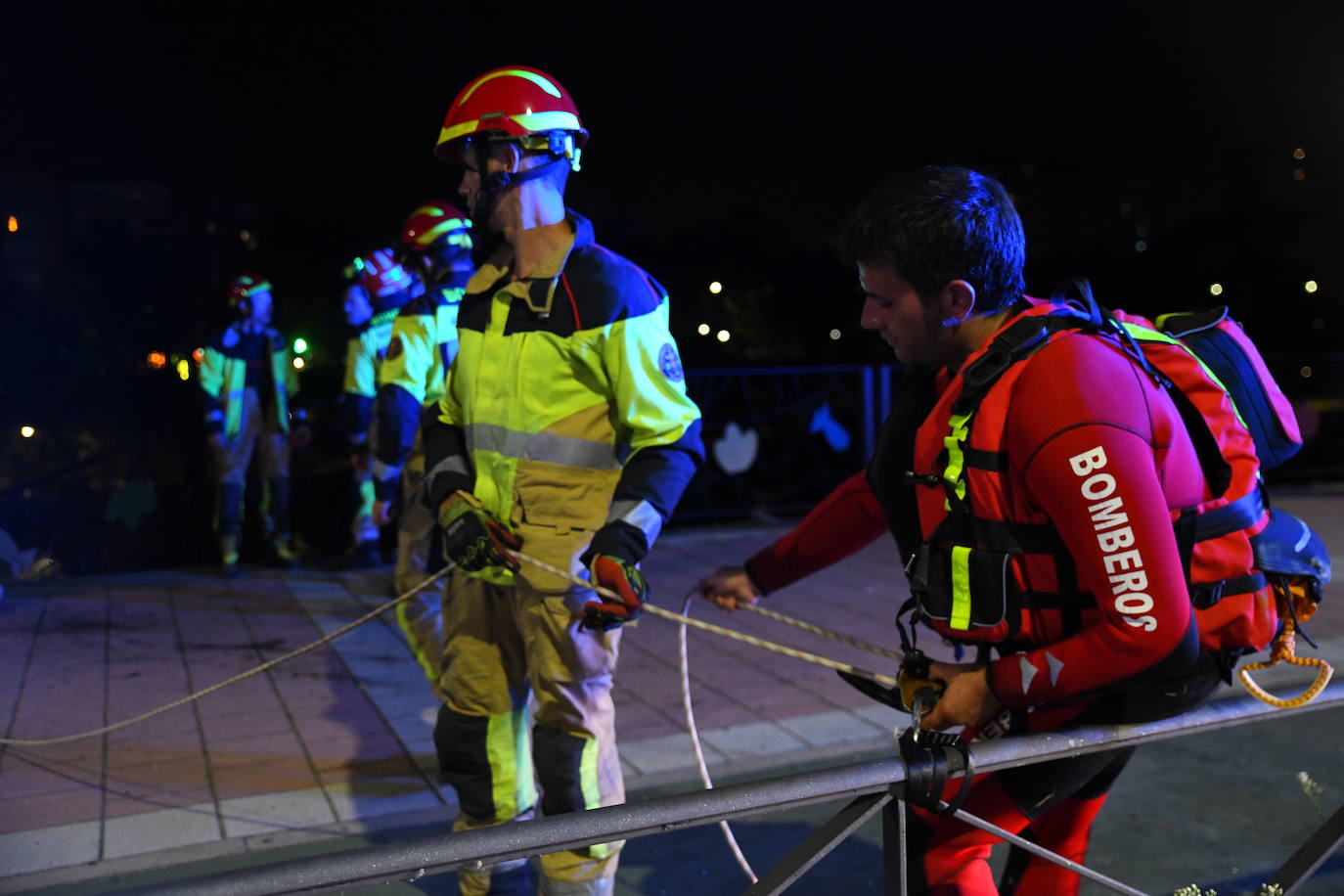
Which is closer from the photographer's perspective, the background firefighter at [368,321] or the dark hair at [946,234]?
the dark hair at [946,234]

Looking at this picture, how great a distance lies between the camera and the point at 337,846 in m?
3.86

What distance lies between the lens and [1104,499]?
1.77 m

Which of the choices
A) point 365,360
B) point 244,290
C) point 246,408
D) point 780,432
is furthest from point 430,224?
point 780,432

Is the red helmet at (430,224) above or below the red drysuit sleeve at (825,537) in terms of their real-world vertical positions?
above

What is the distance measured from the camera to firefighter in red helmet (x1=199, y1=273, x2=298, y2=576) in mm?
8680

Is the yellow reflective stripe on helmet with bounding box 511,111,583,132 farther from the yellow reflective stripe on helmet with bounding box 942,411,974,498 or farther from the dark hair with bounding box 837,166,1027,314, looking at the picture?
the yellow reflective stripe on helmet with bounding box 942,411,974,498

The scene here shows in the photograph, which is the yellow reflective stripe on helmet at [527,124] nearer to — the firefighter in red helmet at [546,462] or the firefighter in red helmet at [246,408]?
the firefighter in red helmet at [546,462]

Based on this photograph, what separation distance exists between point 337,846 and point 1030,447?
9.70ft

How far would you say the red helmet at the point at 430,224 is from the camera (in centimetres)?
592

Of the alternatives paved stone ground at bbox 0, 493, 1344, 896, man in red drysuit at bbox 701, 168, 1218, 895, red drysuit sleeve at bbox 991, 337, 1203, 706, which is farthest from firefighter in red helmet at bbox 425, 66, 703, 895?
red drysuit sleeve at bbox 991, 337, 1203, 706

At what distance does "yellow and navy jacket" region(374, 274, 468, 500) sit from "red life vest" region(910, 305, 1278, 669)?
4.09 metres

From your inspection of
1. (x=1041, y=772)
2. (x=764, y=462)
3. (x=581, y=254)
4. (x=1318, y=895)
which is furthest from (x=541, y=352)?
(x=764, y=462)

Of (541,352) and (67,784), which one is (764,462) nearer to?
(67,784)

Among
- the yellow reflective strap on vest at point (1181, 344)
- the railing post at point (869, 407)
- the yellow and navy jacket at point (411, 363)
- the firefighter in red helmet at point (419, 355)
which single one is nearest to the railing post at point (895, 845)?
the yellow reflective strap on vest at point (1181, 344)
